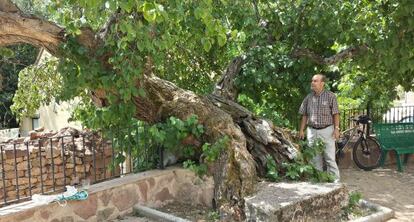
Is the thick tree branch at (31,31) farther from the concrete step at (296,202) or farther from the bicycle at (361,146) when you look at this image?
the bicycle at (361,146)

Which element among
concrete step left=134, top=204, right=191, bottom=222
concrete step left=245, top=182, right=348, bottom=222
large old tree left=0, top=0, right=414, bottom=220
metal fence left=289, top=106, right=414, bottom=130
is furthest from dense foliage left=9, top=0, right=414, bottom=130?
concrete step left=245, top=182, right=348, bottom=222

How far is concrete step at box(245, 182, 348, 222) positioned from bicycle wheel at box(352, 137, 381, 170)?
3.59 metres

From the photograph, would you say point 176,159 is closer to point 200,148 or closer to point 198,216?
point 200,148

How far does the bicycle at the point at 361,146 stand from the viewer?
8938 mm

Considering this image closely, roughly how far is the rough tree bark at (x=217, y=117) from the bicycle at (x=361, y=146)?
256 centimetres

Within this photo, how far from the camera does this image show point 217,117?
6.42 m

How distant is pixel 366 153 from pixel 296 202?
462cm

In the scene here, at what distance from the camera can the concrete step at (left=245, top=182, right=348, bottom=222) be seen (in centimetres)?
490

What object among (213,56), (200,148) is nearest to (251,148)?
(200,148)

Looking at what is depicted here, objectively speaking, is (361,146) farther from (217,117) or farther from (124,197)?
(124,197)

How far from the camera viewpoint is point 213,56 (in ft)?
32.2

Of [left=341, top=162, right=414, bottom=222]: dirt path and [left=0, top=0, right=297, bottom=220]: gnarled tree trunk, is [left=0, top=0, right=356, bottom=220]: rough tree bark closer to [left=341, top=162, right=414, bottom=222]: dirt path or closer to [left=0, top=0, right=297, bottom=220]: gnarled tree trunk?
[left=0, top=0, right=297, bottom=220]: gnarled tree trunk

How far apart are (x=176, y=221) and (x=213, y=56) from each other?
5.24 m

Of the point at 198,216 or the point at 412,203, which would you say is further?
the point at 412,203
